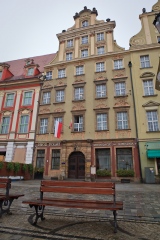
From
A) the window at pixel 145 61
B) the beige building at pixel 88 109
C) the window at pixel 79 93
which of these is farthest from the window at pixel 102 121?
the window at pixel 145 61

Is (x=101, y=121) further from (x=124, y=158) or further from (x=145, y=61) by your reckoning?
(x=145, y=61)

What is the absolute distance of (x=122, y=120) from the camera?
56.6ft

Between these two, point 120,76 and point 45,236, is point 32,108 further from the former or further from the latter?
point 45,236

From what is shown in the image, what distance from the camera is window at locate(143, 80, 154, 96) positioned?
17.4m

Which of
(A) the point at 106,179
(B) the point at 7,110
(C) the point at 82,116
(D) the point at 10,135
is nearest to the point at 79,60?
(C) the point at 82,116

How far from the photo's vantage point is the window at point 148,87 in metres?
17.4

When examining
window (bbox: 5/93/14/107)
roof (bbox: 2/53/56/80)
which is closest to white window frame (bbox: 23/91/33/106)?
window (bbox: 5/93/14/107)

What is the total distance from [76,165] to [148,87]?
11.2 meters

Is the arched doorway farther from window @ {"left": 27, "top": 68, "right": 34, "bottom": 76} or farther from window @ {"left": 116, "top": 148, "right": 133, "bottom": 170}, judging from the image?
window @ {"left": 27, "top": 68, "right": 34, "bottom": 76}

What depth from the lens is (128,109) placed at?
17266mm

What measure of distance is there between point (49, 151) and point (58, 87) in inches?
312

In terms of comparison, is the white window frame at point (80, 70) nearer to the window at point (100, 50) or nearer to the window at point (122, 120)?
the window at point (100, 50)

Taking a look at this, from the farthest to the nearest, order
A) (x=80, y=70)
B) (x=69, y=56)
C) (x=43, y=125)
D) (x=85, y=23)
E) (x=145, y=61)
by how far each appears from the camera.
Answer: (x=85, y=23) < (x=69, y=56) < (x=80, y=70) < (x=43, y=125) < (x=145, y=61)

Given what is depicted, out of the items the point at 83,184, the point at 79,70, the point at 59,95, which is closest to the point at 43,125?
the point at 59,95
